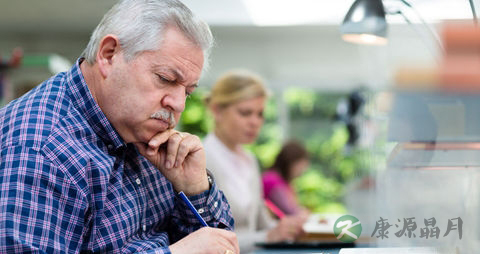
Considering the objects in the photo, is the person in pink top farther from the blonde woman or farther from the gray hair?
the gray hair

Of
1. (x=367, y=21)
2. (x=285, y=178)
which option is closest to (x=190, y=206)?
(x=367, y=21)

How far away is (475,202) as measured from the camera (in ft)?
3.44

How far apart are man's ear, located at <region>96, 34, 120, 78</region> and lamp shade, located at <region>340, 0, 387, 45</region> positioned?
1.91 ft

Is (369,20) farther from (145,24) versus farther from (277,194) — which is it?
(277,194)

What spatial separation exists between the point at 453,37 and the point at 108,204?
645 millimetres

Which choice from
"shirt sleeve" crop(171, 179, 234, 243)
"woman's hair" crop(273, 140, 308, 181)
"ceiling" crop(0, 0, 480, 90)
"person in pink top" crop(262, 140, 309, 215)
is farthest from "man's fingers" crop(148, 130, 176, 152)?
"ceiling" crop(0, 0, 480, 90)

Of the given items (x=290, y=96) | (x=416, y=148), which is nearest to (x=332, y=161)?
(x=290, y=96)

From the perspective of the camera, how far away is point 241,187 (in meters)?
2.39

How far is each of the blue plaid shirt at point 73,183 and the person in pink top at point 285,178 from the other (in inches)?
93.0

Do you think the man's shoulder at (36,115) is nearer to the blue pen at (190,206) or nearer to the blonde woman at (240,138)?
the blue pen at (190,206)

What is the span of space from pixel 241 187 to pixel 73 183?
152cm

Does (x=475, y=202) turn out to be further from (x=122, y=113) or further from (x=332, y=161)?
(x=332, y=161)

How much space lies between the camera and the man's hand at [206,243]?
38.8 inches

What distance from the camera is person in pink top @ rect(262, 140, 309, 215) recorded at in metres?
3.65
